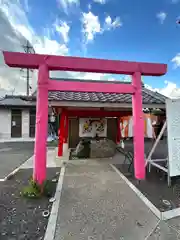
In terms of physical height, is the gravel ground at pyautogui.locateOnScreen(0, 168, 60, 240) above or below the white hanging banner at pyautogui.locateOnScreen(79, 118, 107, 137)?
below

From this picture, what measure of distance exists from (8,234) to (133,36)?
9.37 metres

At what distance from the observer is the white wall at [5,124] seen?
46.8 ft

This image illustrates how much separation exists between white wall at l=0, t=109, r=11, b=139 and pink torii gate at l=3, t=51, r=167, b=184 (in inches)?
479

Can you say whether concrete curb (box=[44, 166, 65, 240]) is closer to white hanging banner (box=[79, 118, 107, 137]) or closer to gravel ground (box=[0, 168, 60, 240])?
gravel ground (box=[0, 168, 60, 240])

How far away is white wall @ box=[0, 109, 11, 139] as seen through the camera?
14266 mm

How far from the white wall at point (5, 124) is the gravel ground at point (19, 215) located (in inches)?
454

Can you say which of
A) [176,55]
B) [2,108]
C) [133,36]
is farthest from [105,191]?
[2,108]

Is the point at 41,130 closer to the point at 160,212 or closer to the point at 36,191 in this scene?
the point at 36,191

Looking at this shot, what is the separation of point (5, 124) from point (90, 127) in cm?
888

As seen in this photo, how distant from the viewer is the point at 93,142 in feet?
25.6

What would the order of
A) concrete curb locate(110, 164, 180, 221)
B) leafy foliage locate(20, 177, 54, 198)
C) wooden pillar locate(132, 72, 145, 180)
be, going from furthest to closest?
wooden pillar locate(132, 72, 145, 180) → leafy foliage locate(20, 177, 54, 198) → concrete curb locate(110, 164, 180, 221)

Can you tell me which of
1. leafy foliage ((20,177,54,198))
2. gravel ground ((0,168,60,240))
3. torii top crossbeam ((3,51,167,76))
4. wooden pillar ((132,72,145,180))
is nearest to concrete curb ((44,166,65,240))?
gravel ground ((0,168,60,240))

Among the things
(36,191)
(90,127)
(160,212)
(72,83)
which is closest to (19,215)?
(36,191)

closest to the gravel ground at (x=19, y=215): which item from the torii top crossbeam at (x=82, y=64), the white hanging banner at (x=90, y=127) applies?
the torii top crossbeam at (x=82, y=64)
